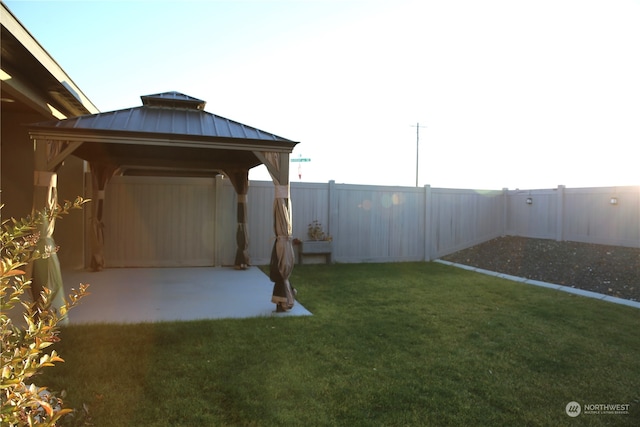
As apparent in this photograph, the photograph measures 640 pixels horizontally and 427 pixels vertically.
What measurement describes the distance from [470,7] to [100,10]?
4.51m

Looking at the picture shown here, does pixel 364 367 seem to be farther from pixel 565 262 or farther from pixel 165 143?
pixel 565 262

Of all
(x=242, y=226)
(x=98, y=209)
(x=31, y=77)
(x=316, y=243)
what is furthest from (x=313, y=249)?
(x=31, y=77)

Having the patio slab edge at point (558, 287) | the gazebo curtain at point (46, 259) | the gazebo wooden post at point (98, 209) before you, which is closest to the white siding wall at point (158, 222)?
the gazebo wooden post at point (98, 209)

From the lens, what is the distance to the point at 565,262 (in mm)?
8797

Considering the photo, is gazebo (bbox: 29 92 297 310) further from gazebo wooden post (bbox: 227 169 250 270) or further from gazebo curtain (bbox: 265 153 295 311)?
gazebo wooden post (bbox: 227 169 250 270)

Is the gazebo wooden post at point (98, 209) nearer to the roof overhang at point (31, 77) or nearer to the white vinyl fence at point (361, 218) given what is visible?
the white vinyl fence at point (361, 218)

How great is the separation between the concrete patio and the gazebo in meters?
0.60

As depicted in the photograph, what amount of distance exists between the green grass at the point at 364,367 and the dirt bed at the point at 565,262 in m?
1.71

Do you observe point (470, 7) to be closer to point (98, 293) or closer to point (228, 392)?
point (228, 392)

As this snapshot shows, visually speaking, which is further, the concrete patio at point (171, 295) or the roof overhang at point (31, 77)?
the concrete patio at point (171, 295)

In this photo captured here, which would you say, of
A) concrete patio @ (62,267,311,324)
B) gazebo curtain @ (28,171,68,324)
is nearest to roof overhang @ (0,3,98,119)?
gazebo curtain @ (28,171,68,324)

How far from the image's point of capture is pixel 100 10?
473cm

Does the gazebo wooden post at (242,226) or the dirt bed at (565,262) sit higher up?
the gazebo wooden post at (242,226)

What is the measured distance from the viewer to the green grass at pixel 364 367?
2.81 m
